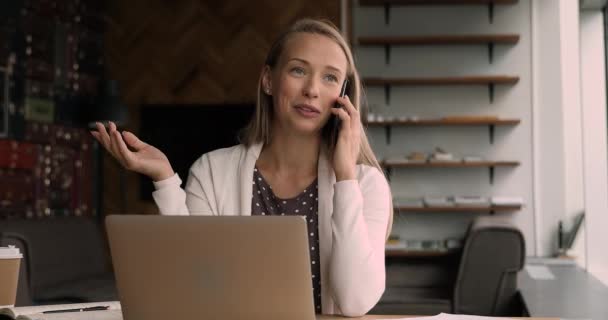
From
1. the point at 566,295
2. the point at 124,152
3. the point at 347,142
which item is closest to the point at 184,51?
the point at 566,295

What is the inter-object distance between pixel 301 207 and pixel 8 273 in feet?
2.31

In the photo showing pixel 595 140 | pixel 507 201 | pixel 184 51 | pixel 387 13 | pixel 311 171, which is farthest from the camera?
pixel 184 51

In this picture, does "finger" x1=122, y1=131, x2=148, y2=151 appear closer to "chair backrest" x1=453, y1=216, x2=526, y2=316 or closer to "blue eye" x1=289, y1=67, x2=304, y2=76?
"blue eye" x1=289, y1=67, x2=304, y2=76

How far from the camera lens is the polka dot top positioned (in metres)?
1.76

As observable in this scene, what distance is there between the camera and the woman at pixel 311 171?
1.51 meters

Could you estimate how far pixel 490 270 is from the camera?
3178 millimetres

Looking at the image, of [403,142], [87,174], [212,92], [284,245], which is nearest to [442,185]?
[403,142]

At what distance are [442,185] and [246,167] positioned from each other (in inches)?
169

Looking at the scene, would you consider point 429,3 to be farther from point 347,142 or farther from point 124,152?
point 124,152

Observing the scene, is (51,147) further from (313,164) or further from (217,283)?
(217,283)

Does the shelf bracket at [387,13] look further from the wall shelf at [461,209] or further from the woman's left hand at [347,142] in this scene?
the woman's left hand at [347,142]

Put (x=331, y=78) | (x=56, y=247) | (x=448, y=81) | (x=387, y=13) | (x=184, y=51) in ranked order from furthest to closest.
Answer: (x=184, y=51) < (x=387, y=13) < (x=448, y=81) < (x=56, y=247) < (x=331, y=78)

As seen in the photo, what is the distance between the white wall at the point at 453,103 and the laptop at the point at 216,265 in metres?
4.86

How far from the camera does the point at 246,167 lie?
6.02 feet
